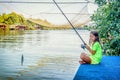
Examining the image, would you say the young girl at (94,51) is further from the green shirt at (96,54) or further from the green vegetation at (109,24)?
the green vegetation at (109,24)

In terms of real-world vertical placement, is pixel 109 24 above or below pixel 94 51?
above

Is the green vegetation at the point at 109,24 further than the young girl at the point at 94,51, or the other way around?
the green vegetation at the point at 109,24

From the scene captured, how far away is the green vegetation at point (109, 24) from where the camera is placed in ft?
26.7

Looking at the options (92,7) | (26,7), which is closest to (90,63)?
(92,7)

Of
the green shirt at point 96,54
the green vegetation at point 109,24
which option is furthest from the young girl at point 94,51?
the green vegetation at point 109,24

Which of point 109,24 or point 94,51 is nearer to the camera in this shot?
point 94,51

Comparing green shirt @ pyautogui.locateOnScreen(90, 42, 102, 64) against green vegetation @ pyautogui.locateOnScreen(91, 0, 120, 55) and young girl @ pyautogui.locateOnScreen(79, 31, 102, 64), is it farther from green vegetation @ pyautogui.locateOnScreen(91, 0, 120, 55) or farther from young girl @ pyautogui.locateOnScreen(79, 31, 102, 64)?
green vegetation @ pyautogui.locateOnScreen(91, 0, 120, 55)

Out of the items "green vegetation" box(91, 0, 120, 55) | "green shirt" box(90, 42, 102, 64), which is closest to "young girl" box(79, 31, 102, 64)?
"green shirt" box(90, 42, 102, 64)

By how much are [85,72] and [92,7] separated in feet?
18.4

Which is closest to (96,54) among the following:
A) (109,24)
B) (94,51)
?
(94,51)

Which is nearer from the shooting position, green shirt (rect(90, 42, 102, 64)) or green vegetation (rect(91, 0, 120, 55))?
green shirt (rect(90, 42, 102, 64))

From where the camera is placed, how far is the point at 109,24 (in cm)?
820

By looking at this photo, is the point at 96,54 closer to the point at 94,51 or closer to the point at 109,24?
the point at 94,51

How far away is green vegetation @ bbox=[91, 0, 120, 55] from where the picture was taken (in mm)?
8133
